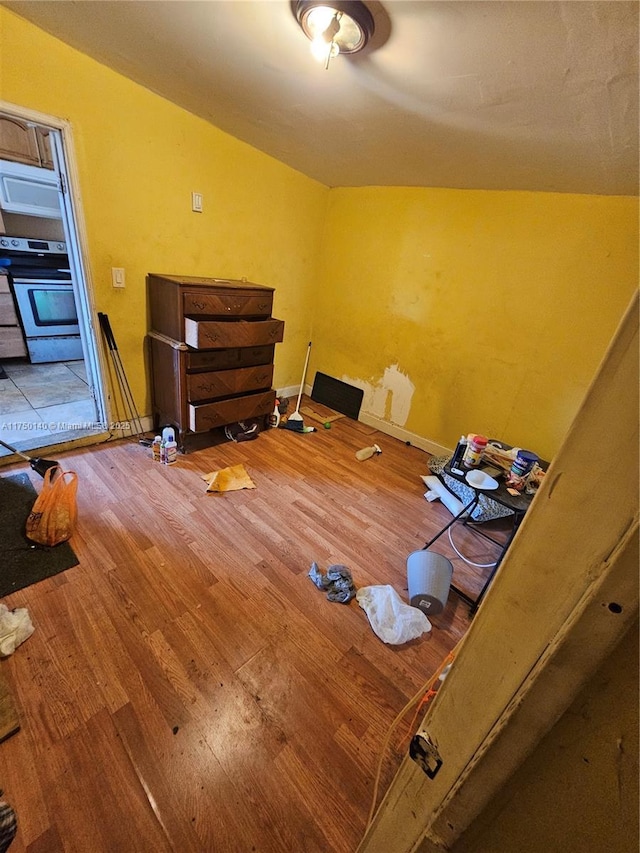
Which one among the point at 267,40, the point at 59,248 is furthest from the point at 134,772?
the point at 59,248

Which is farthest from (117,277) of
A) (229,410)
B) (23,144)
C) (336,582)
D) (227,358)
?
(336,582)

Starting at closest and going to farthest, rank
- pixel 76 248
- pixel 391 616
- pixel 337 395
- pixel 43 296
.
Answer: pixel 391 616
pixel 76 248
pixel 43 296
pixel 337 395

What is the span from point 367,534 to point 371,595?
425 mm

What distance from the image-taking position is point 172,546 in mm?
1593

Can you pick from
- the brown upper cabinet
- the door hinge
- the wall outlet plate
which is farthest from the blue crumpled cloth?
the brown upper cabinet

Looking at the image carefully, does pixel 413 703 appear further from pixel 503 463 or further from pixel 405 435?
pixel 405 435

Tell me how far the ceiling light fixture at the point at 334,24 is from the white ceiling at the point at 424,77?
0.04 meters

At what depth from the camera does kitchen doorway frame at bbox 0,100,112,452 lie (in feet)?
5.32

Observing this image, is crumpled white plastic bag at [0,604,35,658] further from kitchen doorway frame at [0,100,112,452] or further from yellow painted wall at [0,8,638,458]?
yellow painted wall at [0,8,638,458]

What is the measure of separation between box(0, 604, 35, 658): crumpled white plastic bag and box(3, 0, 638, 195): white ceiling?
2183 mm

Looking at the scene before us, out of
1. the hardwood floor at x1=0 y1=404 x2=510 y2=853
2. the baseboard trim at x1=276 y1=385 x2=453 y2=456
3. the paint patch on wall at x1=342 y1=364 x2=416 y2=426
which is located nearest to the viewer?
the hardwood floor at x1=0 y1=404 x2=510 y2=853

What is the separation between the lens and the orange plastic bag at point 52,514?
4.91 feet

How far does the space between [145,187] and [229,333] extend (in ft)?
3.16

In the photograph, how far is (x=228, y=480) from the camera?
2098 mm
